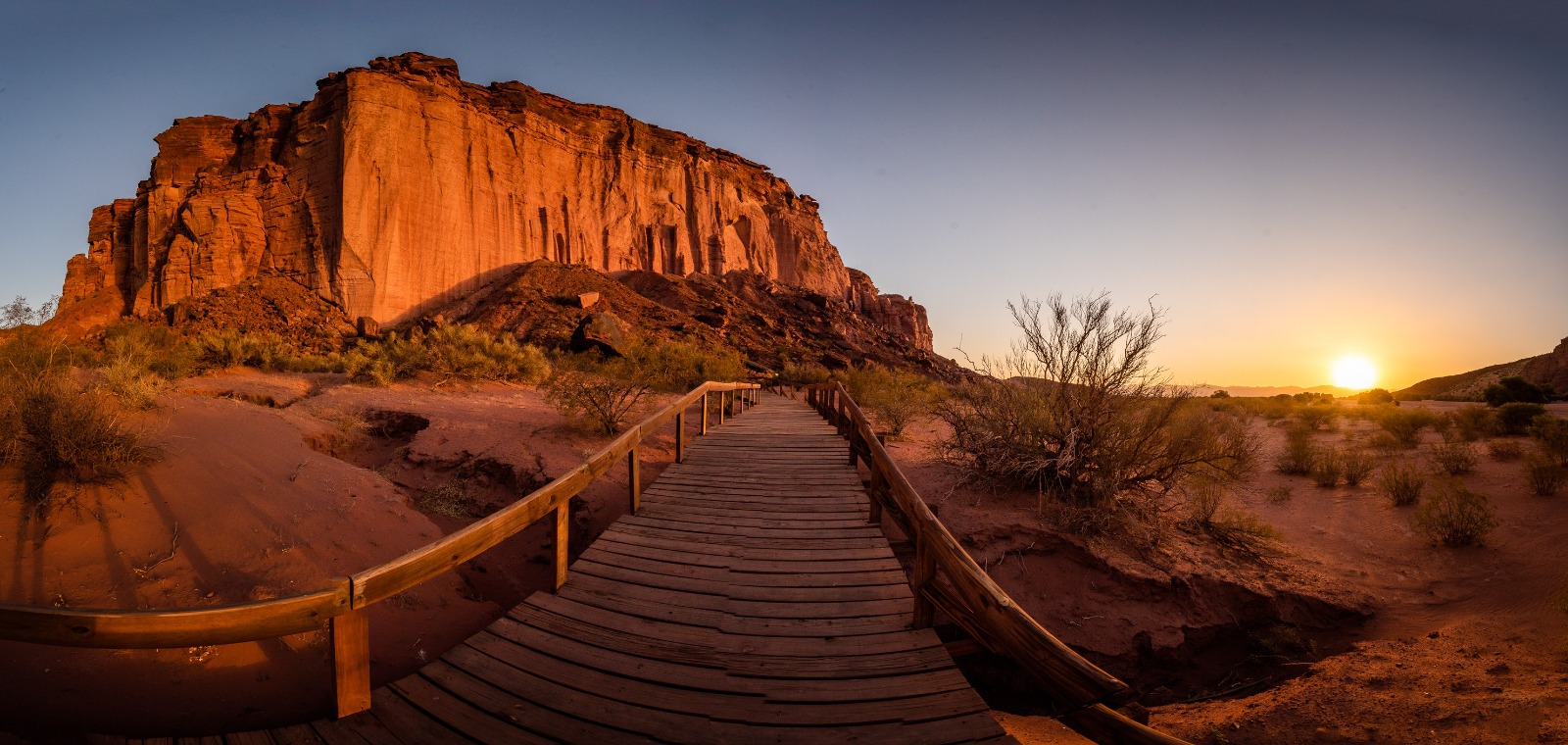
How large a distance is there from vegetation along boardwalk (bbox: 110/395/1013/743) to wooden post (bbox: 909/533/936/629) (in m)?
0.08

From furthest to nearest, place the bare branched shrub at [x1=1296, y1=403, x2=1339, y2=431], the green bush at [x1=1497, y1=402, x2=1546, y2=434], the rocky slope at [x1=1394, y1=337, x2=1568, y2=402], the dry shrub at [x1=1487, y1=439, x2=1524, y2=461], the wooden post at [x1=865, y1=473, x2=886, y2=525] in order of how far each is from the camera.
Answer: the rocky slope at [x1=1394, y1=337, x2=1568, y2=402], the bare branched shrub at [x1=1296, y1=403, x2=1339, y2=431], the green bush at [x1=1497, y1=402, x2=1546, y2=434], the dry shrub at [x1=1487, y1=439, x2=1524, y2=461], the wooden post at [x1=865, y1=473, x2=886, y2=525]

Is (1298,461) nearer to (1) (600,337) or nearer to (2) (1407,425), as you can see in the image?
(2) (1407,425)

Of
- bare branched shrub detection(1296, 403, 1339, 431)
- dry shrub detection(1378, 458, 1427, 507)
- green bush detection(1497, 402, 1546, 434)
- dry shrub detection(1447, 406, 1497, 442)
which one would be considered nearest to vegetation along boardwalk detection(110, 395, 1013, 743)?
dry shrub detection(1378, 458, 1427, 507)

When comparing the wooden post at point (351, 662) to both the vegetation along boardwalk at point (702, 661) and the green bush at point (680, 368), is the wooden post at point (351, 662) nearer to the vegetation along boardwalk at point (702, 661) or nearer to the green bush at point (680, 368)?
the vegetation along boardwalk at point (702, 661)

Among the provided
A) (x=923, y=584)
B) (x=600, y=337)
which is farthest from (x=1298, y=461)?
(x=600, y=337)

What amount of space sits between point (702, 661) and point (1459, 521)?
7.87m

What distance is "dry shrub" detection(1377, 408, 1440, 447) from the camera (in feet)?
34.2

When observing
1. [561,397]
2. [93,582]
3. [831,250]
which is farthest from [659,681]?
[831,250]

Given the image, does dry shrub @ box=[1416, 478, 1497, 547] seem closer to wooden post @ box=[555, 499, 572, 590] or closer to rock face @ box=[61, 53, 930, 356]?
wooden post @ box=[555, 499, 572, 590]

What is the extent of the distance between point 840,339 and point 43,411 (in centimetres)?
3732

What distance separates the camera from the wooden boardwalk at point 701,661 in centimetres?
214

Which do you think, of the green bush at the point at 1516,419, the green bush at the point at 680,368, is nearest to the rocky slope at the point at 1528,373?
the green bush at the point at 1516,419

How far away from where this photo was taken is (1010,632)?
208 cm

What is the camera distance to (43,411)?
381cm
